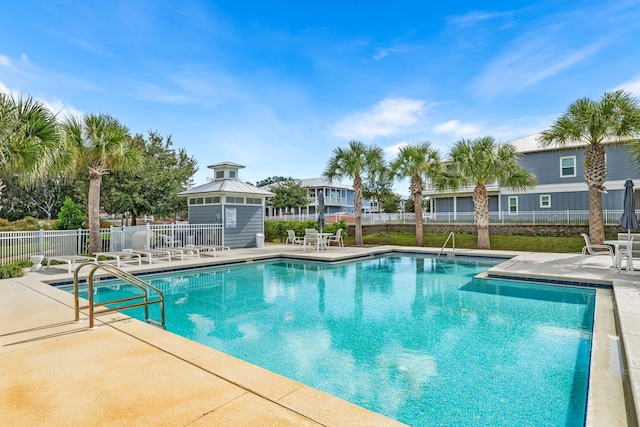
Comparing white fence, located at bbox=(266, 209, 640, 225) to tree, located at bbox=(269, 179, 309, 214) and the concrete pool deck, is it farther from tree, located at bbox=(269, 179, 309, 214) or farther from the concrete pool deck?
the concrete pool deck

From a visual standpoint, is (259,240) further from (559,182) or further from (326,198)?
(326,198)

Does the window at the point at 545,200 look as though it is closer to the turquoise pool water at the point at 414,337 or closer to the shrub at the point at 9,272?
the turquoise pool water at the point at 414,337

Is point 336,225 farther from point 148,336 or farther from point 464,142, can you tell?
point 148,336

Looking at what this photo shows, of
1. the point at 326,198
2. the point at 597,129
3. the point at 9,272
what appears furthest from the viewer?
the point at 326,198

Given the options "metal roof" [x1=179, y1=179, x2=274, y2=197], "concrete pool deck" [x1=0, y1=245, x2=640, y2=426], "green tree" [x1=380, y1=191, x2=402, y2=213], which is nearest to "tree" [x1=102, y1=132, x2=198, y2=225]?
"metal roof" [x1=179, y1=179, x2=274, y2=197]

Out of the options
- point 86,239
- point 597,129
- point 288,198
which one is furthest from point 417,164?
point 288,198

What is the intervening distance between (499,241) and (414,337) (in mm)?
14496

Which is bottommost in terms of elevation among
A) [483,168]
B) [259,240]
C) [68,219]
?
[259,240]

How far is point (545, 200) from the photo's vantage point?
20.8 metres

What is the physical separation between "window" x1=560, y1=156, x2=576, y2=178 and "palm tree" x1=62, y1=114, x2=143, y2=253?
75.0 ft

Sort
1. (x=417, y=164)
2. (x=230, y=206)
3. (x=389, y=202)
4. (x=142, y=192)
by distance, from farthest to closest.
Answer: (x=389, y=202) → (x=142, y=192) → (x=417, y=164) → (x=230, y=206)

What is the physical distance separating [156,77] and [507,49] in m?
14.1

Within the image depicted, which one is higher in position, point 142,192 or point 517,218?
point 142,192

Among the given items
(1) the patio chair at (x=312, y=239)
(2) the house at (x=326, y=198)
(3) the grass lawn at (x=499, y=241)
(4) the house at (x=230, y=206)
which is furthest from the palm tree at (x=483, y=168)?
(2) the house at (x=326, y=198)
